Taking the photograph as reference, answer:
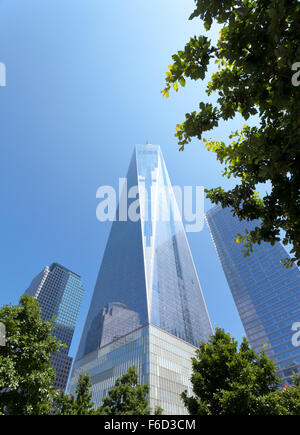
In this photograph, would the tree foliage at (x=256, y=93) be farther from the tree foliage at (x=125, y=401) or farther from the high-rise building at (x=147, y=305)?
the high-rise building at (x=147, y=305)

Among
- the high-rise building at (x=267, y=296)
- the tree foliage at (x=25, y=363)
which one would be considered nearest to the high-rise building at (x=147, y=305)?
the high-rise building at (x=267, y=296)

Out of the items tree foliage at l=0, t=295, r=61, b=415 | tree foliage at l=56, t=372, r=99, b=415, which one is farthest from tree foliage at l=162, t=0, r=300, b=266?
tree foliage at l=56, t=372, r=99, b=415

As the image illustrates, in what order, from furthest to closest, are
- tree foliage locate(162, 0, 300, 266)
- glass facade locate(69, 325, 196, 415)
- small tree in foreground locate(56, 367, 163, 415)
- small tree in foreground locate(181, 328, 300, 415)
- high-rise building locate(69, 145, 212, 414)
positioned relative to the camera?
high-rise building locate(69, 145, 212, 414), glass facade locate(69, 325, 196, 415), small tree in foreground locate(56, 367, 163, 415), small tree in foreground locate(181, 328, 300, 415), tree foliage locate(162, 0, 300, 266)

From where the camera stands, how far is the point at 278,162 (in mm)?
3656

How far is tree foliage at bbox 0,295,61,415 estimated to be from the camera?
9.63 metres

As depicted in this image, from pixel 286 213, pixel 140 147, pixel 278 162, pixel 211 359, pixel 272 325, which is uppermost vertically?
pixel 140 147

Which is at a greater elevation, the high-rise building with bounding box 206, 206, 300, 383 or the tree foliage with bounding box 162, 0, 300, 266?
the high-rise building with bounding box 206, 206, 300, 383

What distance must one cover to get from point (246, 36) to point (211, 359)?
1326cm

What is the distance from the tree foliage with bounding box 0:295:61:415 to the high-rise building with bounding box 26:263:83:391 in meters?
167

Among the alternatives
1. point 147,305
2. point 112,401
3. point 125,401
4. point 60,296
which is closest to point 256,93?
point 125,401

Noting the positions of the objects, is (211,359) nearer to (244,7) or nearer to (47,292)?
(244,7)

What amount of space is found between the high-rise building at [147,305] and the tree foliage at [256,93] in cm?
5529

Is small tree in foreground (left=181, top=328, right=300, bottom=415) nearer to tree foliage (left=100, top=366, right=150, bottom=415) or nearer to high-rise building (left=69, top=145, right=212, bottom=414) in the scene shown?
tree foliage (left=100, top=366, right=150, bottom=415)
